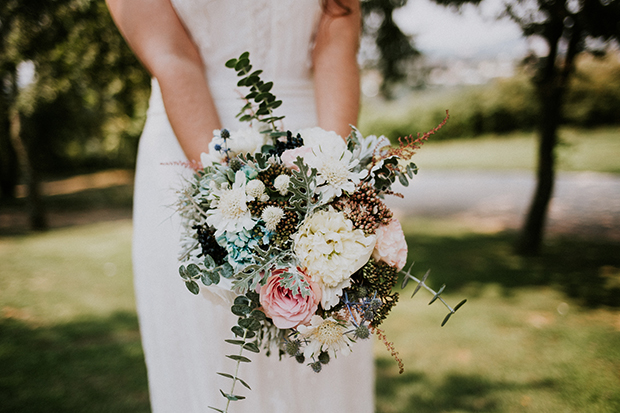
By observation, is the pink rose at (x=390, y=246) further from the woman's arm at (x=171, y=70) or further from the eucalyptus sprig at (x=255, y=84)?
the woman's arm at (x=171, y=70)

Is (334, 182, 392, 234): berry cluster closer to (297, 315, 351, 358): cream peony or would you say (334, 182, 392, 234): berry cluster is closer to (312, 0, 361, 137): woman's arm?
(297, 315, 351, 358): cream peony

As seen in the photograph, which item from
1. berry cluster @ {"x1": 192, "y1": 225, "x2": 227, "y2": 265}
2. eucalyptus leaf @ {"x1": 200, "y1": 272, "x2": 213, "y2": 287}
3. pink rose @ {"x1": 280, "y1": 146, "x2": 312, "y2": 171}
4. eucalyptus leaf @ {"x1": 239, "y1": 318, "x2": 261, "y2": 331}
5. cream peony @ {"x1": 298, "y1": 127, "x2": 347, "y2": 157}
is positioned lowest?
eucalyptus leaf @ {"x1": 239, "y1": 318, "x2": 261, "y2": 331}

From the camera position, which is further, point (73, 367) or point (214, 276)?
point (73, 367)

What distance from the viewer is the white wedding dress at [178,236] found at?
1562 millimetres

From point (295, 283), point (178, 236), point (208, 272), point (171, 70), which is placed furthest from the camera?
point (178, 236)

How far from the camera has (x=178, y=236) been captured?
155cm

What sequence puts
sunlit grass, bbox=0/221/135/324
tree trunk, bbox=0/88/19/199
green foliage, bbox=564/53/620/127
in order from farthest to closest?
green foliage, bbox=564/53/620/127 < tree trunk, bbox=0/88/19/199 < sunlit grass, bbox=0/221/135/324

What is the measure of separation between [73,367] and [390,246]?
11.4 feet

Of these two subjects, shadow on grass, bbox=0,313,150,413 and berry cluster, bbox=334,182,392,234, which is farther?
shadow on grass, bbox=0,313,150,413

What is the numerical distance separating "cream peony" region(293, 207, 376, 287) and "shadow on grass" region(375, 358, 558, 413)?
7.49 feet

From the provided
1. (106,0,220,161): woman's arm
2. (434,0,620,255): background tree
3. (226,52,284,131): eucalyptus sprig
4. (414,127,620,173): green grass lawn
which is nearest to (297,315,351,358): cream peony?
(226,52,284,131): eucalyptus sprig

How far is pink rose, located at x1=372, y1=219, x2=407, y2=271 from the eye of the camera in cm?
115

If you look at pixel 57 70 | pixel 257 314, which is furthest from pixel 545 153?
pixel 57 70

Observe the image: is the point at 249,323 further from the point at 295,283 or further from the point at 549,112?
the point at 549,112
